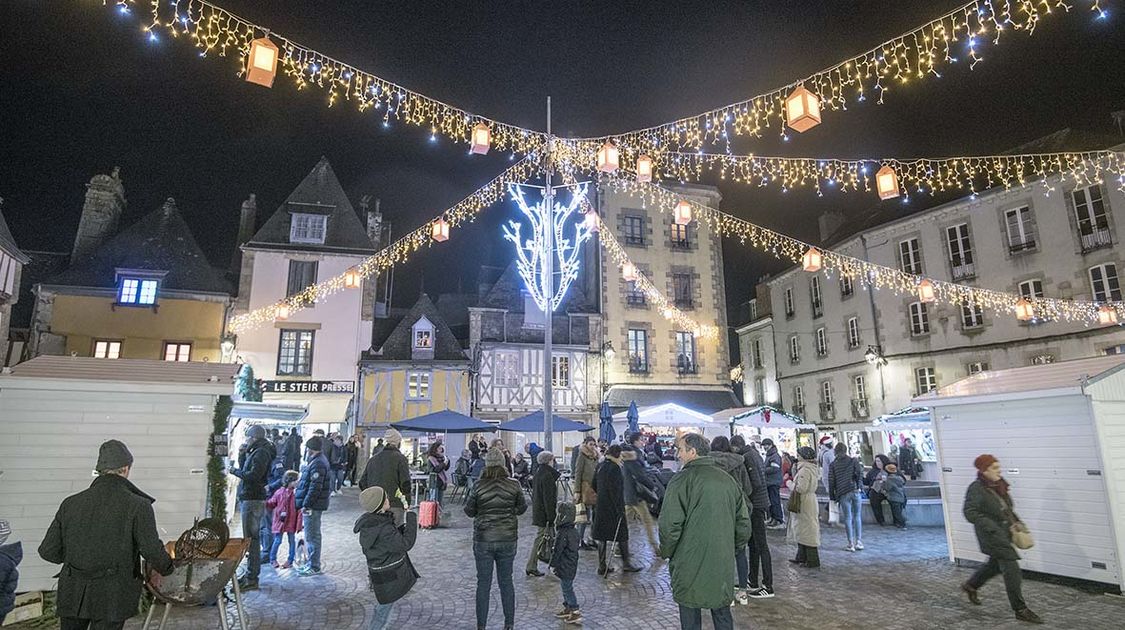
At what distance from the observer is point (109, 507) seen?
3.60m

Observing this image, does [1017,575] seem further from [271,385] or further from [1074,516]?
[271,385]

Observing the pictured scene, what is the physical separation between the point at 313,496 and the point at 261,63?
16.7 ft

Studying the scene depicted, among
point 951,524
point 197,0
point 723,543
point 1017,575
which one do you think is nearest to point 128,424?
point 197,0

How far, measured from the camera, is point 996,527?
5.57m

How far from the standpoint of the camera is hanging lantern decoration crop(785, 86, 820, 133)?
6.70m

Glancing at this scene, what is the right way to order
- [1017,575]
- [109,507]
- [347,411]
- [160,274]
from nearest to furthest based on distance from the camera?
[109,507]
[1017,575]
[160,274]
[347,411]

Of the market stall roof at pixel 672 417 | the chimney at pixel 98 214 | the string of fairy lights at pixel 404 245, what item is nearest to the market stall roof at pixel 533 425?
the market stall roof at pixel 672 417

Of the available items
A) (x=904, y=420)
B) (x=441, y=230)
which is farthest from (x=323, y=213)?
(x=904, y=420)

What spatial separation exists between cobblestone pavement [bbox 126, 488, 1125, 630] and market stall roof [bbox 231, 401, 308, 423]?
9.81 feet

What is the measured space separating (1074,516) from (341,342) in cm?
2070

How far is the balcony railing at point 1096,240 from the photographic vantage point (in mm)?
18172

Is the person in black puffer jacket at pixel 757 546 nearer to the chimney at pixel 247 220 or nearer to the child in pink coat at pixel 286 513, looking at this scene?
the child in pink coat at pixel 286 513

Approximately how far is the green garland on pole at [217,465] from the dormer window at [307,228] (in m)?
17.0

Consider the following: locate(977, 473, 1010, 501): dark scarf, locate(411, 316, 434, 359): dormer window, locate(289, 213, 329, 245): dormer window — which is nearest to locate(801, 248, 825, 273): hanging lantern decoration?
locate(977, 473, 1010, 501): dark scarf
